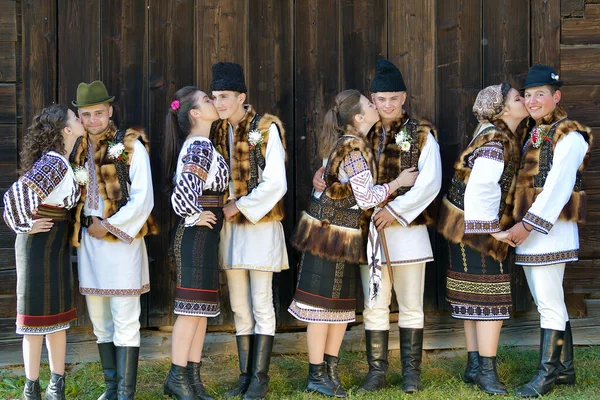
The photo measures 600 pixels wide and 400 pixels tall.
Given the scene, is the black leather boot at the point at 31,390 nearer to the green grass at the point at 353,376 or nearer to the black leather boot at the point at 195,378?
the green grass at the point at 353,376

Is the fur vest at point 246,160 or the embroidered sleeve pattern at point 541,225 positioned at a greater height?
the fur vest at point 246,160

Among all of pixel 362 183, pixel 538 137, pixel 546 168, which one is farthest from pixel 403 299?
pixel 538 137

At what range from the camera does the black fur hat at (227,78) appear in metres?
5.05

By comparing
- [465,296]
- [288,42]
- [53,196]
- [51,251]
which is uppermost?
[288,42]

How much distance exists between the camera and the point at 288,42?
5641mm

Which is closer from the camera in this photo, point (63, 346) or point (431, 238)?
point (63, 346)

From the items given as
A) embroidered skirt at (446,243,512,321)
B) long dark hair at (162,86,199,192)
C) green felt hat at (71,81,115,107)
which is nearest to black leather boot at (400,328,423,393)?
embroidered skirt at (446,243,512,321)

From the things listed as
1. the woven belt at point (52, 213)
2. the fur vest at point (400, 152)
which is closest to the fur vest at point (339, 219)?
the fur vest at point (400, 152)

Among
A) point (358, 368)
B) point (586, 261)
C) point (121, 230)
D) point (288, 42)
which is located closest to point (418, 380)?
point (358, 368)

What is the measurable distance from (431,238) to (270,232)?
4.13ft

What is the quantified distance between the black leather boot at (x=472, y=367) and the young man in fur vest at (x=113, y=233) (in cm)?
205

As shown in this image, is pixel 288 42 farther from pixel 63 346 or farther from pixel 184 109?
pixel 63 346

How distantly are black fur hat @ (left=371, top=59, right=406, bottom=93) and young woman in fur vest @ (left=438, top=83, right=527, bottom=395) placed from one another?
1.73 feet

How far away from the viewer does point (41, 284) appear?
472 cm
